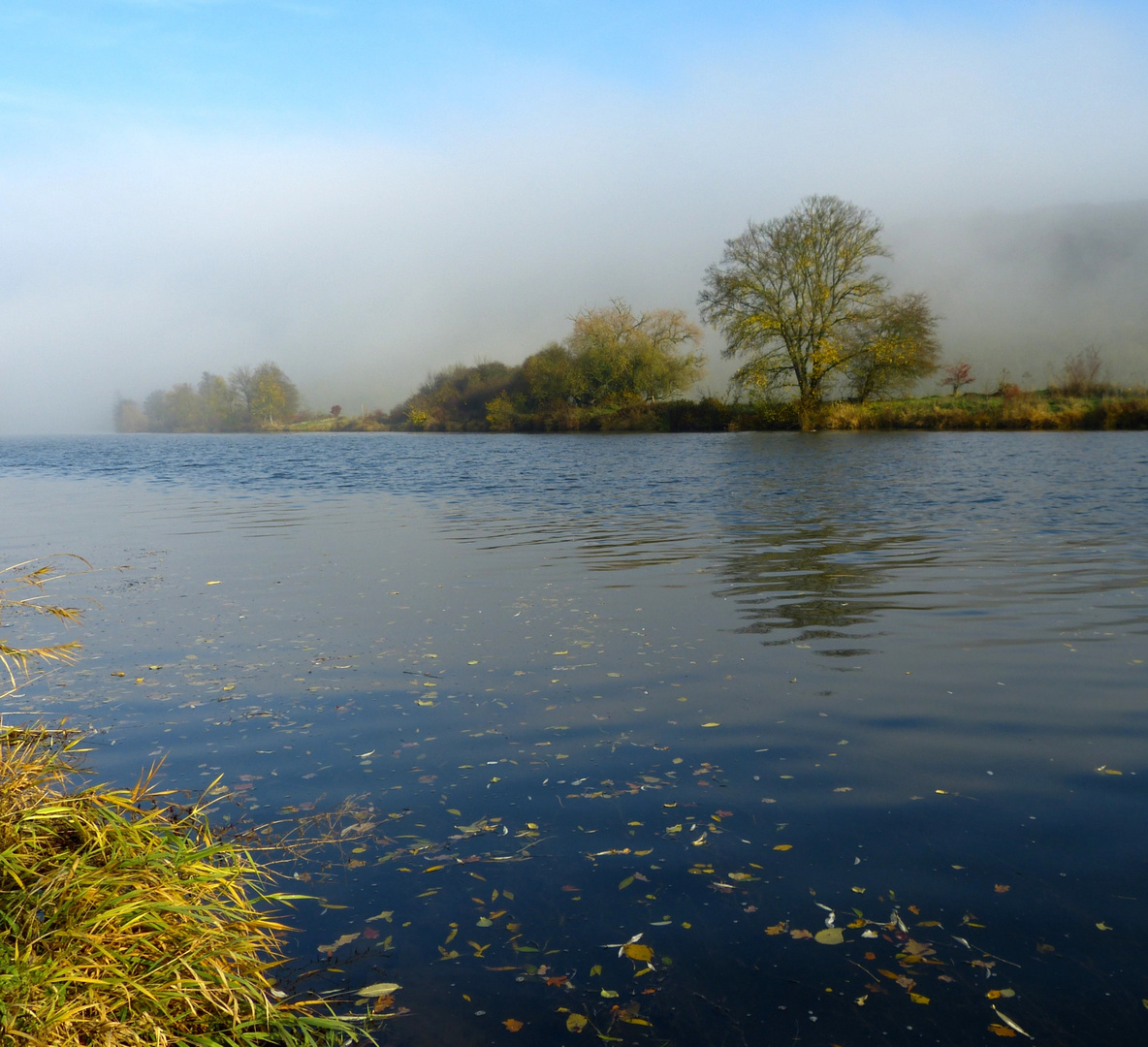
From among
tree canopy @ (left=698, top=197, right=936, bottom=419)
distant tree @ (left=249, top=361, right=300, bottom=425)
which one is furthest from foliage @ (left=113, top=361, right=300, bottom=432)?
tree canopy @ (left=698, top=197, right=936, bottom=419)

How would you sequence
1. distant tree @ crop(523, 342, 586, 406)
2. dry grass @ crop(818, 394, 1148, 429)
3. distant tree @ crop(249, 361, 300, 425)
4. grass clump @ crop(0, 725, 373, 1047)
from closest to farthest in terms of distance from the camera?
grass clump @ crop(0, 725, 373, 1047) < dry grass @ crop(818, 394, 1148, 429) < distant tree @ crop(523, 342, 586, 406) < distant tree @ crop(249, 361, 300, 425)

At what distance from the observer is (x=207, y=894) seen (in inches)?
117

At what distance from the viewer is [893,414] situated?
169 ft

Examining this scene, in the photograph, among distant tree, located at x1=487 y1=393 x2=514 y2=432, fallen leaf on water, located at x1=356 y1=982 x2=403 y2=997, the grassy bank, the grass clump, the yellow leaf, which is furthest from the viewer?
distant tree, located at x1=487 y1=393 x2=514 y2=432

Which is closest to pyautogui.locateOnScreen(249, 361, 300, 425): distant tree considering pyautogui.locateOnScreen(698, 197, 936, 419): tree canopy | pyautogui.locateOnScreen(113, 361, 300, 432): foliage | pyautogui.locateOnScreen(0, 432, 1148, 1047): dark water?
pyautogui.locateOnScreen(113, 361, 300, 432): foliage

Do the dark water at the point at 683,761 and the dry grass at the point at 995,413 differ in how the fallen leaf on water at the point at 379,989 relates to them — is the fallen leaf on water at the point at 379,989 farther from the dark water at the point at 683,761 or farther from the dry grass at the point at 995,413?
the dry grass at the point at 995,413

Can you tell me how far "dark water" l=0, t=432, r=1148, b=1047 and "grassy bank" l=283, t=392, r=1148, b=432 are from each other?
39314mm

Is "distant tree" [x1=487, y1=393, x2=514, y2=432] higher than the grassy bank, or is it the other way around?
"distant tree" [x1=487, y1=393, x2=514, y2=432]

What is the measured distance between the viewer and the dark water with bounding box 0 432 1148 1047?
3104 mm

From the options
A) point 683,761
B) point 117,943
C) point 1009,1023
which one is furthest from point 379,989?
point 683,761

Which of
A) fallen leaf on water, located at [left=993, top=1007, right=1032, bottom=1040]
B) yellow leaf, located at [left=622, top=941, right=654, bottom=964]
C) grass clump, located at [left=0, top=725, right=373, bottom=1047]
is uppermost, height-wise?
grass clump, located at [left=0, top=725, right=373, bottom=1047]

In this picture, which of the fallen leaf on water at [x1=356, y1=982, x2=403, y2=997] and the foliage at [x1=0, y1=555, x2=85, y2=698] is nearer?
the fallen leaf on water at [x1=356, y1=982, x2=403, y2=997]

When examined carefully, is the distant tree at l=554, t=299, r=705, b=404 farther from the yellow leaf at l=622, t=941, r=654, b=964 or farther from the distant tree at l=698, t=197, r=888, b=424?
the yellow leaf at l=622, t=941, r=654, b=964

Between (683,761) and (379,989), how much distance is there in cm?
239
